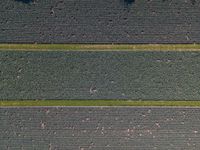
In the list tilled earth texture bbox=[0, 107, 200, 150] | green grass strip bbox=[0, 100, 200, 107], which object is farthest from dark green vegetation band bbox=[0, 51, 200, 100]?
tilled earth texture bbox=[0, 107, 200, 150]

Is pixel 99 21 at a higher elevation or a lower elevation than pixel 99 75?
higher

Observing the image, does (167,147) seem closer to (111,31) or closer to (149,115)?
(149,115)

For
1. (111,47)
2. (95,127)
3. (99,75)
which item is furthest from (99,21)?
(95,127)

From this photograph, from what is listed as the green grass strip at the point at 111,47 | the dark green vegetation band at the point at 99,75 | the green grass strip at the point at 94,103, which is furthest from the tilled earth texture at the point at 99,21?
the green grass strip at the point at 94,103

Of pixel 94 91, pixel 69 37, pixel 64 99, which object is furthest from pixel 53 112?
pixel 69 37

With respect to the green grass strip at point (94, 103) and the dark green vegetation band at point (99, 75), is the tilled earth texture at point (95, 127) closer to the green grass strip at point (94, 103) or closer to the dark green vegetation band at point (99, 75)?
the green grass strip at point (94, 103)

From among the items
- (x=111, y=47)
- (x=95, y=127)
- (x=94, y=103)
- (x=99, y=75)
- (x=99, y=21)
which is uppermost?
(x=99, y=21)

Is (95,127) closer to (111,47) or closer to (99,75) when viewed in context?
(99,75)

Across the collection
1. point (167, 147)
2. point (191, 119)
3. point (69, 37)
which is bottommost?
point (167, 147)
